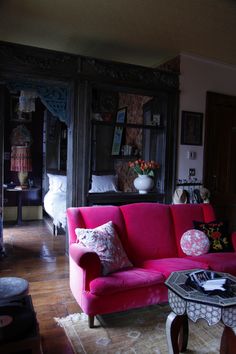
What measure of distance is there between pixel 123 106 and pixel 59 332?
14.2ft

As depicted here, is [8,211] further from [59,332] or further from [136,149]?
[59,332]

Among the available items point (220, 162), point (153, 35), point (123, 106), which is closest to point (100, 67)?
point (153, 35)

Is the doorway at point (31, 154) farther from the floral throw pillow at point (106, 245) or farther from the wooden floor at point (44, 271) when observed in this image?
the floral throw pillow at point (106, 245)

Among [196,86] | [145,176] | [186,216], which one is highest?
[196,86]

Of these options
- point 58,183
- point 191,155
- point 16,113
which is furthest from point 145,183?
point 16,113

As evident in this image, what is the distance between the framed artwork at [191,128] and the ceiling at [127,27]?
35.6 inches

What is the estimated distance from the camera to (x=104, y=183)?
18.0 feet

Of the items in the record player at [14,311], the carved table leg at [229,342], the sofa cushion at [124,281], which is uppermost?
the record player at [14,311]

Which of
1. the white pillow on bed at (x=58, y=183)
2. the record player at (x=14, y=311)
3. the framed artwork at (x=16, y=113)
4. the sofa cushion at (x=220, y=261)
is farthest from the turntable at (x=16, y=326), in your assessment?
the framed artwork at (x=16, y=113)

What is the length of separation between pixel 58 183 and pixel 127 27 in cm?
324

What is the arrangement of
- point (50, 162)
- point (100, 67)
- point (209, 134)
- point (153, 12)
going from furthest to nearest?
point (50, 162) → point (209, 134) → point (100, 67) → point (153, 12)

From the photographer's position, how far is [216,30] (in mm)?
3602

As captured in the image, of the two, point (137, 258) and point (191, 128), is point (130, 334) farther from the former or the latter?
point (191, 128)

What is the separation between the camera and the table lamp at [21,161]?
6.21 metres
